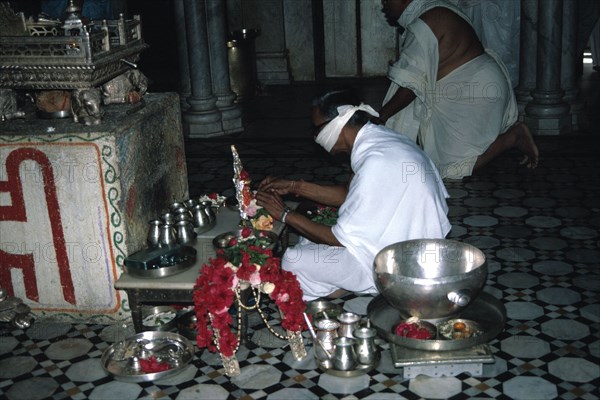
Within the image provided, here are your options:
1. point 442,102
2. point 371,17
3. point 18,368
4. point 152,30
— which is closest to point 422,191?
point 18,368

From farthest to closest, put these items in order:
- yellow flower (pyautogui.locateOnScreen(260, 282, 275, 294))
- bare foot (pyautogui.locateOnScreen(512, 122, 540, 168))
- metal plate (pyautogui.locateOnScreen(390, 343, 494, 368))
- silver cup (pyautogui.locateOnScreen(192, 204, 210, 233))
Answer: bare foot (pyautogui.locateOnScreen(512, 122, 540, 168)) < silver cup (pyautogui.locateOnScreen(192, 204, 210, 233)) < yellow flower (pyautogui.locateOnScreen(260, 282, 275, 294)) < metal plate (pyautogui.locateOnScreen(390, 343, 494, 368))

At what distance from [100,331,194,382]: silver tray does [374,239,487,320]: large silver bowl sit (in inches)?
38.6

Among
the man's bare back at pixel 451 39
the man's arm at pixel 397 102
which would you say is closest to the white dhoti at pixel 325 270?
the man's arm at pixel 397 102

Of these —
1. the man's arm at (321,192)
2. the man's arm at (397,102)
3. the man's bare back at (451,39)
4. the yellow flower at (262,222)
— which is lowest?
the yellow flower at (262,222)

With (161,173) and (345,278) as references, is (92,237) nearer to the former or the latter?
(161,173)

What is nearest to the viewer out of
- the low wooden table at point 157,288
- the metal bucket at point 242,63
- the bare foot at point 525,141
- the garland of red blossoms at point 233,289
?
the garland of red blossoms at point 233,289

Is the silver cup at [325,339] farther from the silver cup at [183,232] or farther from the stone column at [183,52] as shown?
the stone column at [183,52]

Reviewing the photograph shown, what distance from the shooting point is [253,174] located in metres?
6.77

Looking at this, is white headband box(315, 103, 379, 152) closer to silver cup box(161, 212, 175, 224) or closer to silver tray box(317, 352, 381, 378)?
silver cup box(161, 212, 175, 224)

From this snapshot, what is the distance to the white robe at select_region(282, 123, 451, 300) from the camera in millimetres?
3957

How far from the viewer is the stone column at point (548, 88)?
7328mm

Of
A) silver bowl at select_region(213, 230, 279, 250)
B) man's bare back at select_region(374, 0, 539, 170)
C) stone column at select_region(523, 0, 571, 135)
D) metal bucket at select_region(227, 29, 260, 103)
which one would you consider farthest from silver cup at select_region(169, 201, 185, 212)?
metal bucket at select_region(227, 29, 260, 103)

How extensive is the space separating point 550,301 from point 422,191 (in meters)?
0.95

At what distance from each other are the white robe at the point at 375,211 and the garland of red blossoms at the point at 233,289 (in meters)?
0.38
